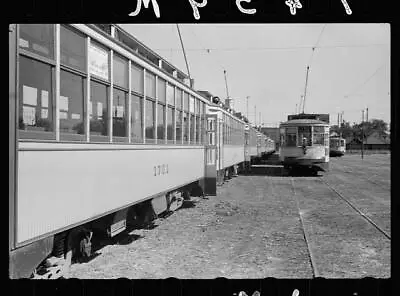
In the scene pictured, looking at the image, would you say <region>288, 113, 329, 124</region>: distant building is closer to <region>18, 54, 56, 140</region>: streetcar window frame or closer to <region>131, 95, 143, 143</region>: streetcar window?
<region>131, 95, 143, 143</region>: streetcar window

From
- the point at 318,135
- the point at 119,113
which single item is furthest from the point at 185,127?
the point at 318,135

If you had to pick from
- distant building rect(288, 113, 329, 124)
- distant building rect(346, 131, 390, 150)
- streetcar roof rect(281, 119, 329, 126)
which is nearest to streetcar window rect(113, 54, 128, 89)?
streetcar roof rect(281, 119, 329, 126)

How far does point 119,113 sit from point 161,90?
1927 mm

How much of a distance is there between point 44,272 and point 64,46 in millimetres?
1900

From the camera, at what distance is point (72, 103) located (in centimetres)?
434

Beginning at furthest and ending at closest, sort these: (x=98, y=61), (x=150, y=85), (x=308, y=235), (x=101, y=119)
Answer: (x=308, y=235), (x=150, y=85), (x=101, y=119), (x=98, y=61)

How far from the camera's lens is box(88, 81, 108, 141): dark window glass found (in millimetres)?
4746

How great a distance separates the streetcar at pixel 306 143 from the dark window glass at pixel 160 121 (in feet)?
48.5

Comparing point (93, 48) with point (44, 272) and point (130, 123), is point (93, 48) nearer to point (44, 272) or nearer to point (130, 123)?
point (130, 123)

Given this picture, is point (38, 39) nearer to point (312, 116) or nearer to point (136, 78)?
point (136, 78)

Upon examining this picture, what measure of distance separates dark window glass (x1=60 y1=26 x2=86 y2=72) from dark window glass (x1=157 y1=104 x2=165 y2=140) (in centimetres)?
272

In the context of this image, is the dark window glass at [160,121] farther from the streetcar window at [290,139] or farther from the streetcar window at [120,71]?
the streetcar window at [290,139]

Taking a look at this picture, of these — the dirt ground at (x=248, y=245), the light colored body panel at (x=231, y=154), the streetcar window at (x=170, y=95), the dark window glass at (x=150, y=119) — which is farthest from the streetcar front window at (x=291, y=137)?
the dark window glass at (x=150, y=119)
